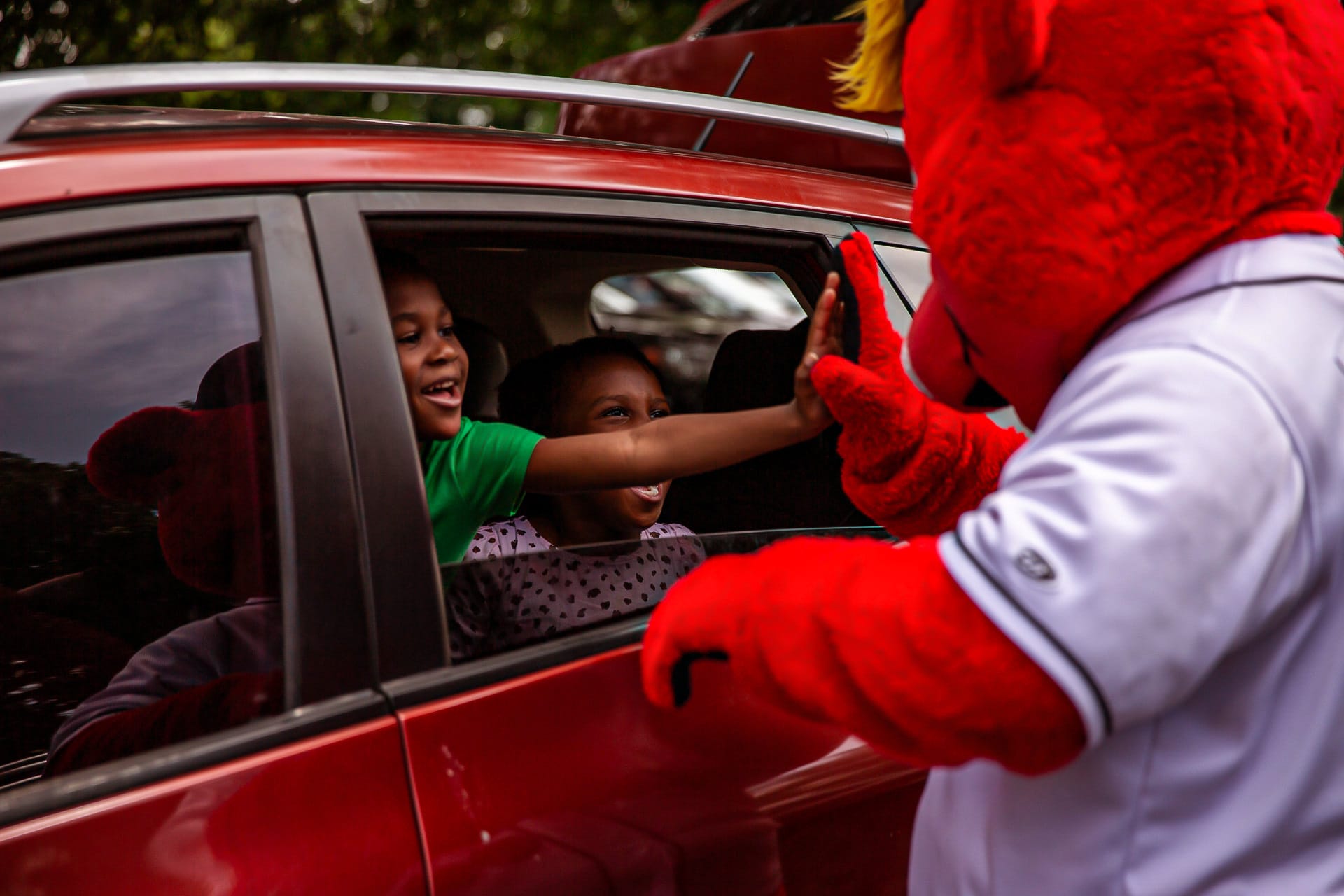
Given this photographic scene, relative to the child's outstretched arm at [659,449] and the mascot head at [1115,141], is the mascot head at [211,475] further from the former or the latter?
the mascot head at [1115,141]

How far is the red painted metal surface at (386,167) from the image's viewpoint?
4.13ft

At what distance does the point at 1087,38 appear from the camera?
924 millimetres

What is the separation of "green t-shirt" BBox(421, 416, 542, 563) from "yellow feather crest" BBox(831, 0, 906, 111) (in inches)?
36.8

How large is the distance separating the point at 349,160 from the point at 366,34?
288 inches

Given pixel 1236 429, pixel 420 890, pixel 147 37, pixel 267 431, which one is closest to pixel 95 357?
pixel 267 431

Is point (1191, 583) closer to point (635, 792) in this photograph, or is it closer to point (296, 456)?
point (635, 792)

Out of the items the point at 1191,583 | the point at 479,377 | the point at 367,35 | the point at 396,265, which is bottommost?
the point at 479,377

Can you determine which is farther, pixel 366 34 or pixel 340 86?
pixel 366 34

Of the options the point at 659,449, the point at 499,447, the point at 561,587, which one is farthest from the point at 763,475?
the point at 561,587

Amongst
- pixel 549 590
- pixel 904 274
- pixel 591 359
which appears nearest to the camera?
pixel 549 590

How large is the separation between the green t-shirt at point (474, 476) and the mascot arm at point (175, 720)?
494 millimetres

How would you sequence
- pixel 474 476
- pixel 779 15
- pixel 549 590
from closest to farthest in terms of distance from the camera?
pixel 549 590, pixel 474 476, pixel 779 15

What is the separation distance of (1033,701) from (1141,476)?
0.62ft

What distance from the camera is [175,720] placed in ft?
4.43
